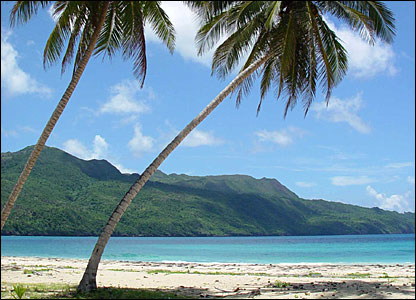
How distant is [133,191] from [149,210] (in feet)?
307

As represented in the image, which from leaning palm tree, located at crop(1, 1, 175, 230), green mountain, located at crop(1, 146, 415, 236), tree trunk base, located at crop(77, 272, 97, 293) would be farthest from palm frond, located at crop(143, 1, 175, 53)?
green mountain, located at crop(1, 146, 415, 236)

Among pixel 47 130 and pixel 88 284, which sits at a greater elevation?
pixel 47 130

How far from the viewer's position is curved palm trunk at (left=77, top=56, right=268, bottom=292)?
9.26m

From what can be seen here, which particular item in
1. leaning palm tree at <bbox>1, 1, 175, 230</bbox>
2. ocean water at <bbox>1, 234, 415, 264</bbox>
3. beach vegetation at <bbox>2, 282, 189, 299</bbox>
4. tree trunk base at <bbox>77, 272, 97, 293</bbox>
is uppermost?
leaning palm tree at <bbox>1, 1, 175, 230</bbox>

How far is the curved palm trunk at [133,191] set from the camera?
30.4ft

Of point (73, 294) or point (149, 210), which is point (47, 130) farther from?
point (149, 210)

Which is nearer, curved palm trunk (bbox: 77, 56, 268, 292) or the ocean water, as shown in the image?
curved palm trunk (bbox: 77, 56, 268, 292)

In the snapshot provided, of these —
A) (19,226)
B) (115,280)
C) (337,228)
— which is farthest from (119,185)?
(115,280)

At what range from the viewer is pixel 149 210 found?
101688 millimetres

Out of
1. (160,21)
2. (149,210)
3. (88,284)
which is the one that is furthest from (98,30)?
(149,210)

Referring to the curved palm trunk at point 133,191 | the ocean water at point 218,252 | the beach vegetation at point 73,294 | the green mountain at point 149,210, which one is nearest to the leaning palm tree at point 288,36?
the curved palm trunk at point 133,191

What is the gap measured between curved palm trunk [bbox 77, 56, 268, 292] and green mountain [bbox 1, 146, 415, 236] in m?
77.6

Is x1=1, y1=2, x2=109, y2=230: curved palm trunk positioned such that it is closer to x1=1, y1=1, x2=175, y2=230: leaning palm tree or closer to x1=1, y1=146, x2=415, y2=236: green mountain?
x1=1, y1=1, x2=175, y2=230: leaning palm tree

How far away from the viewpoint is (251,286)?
479 inches
